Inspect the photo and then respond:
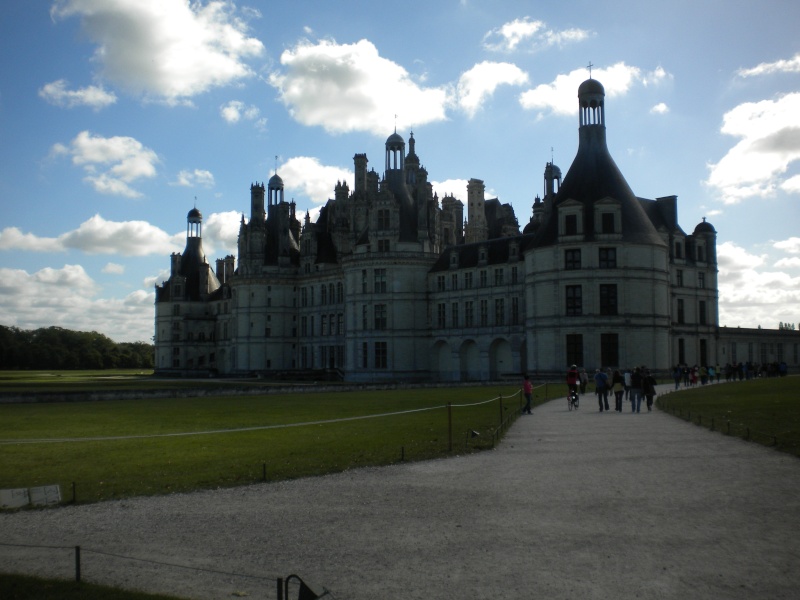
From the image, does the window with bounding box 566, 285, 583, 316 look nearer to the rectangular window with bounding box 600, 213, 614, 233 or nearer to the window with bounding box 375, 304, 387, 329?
the rectangular window with bounding box 600, 213, 614, 233

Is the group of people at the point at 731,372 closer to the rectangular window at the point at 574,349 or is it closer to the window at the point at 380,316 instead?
the rectangular window at the point at 574,349

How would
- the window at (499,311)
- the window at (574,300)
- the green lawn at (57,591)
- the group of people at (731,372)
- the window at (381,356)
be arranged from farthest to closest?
the window at (381,356), the window at (499,311), the window at (574,300), the group of people at (731,372), the green lawn at (57,591)

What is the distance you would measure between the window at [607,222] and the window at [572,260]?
9.00 feet

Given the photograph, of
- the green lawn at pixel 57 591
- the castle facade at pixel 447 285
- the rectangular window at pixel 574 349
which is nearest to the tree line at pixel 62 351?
the castle facade at pixel 447 285

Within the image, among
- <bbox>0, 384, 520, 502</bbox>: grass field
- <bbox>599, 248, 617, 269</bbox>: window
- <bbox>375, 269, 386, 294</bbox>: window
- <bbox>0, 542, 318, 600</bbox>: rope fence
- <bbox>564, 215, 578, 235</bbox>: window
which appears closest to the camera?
<bbox>0, 542, 318, 600</bbox>: rope fence

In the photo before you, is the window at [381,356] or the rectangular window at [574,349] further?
the window at [381,356]

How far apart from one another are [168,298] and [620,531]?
366ft

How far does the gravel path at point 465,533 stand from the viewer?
922 cm

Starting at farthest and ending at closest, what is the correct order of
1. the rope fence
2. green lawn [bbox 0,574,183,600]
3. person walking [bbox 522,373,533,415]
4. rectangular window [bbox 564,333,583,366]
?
rectangular window [bbox 564,333,583,366] < person walking [bbox 522,373,533,415] < the rope fence < green lawn [bbox 0,574,183,600]

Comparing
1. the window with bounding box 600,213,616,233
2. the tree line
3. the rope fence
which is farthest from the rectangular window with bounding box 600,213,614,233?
the tree line

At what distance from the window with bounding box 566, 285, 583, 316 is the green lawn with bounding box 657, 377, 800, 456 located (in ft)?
73.7

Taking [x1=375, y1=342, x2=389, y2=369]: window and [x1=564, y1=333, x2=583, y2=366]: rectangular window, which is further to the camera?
[x1=375, y1=342, x2=389, y2=369]: window

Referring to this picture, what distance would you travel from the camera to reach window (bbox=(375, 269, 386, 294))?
81875 millimetres

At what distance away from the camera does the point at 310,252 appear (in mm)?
98062
